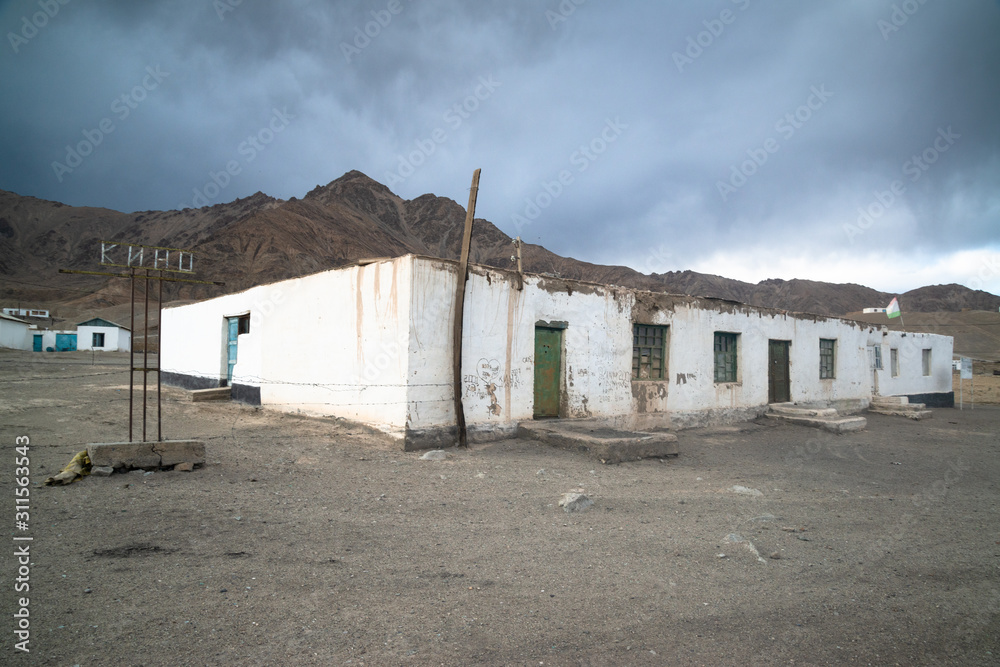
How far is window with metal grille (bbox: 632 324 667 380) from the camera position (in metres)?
11.9

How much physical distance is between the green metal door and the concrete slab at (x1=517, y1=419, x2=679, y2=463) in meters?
0.64

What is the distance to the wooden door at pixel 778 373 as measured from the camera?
1513 cm

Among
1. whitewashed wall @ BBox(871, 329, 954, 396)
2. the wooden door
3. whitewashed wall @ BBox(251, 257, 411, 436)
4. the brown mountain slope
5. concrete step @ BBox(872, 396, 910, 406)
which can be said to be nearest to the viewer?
whitewashed wall @ BBox(251, 257, 411, 436)

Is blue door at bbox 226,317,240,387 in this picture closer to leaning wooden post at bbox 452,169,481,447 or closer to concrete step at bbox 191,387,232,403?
concrete step at bbox 191,387,232,403

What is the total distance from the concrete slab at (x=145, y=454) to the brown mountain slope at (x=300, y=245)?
170 feet

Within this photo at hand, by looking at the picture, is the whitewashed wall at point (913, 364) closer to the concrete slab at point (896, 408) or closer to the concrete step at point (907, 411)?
the concrete slab at point (896, 408)

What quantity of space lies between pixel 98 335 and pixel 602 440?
50.7 m

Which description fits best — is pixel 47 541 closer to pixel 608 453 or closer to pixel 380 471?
pixel 380 471

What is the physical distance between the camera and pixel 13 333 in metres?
43.2

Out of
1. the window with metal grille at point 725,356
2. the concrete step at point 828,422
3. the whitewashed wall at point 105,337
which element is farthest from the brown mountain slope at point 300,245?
the concrete step at point 828,422

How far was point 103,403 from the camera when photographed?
1293 centimetres

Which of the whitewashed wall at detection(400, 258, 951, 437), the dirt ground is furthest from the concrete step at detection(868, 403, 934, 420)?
the dirt ground

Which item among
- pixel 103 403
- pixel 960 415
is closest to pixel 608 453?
pixel 103 403

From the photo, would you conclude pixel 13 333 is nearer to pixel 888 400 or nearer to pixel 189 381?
pixel 189 381
